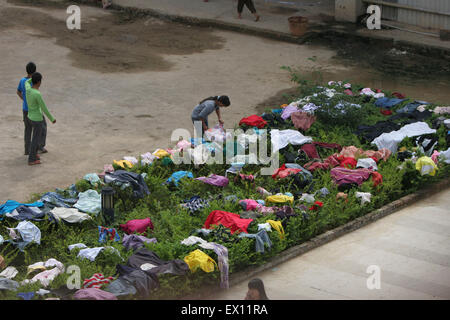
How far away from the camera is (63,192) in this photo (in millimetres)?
10203

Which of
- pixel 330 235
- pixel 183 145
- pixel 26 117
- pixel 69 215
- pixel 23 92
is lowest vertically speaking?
pixel 330 235

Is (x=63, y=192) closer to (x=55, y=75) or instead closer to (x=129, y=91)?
(x=129, y=91)

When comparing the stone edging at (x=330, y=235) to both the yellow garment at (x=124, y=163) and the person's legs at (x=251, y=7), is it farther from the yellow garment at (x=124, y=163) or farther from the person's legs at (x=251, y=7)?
the person's legs at (x=251, y=7)

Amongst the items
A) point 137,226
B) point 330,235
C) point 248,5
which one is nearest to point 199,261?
point 137,226

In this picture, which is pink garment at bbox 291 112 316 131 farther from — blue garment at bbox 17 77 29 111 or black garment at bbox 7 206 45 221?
black garment at bbox 7 206 45 221

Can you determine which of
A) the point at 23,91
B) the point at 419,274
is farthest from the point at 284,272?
the point at 23,91

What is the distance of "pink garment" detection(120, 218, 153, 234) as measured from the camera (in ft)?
29.8

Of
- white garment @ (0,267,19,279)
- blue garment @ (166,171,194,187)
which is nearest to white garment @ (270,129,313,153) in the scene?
blue garment @ (166,171,194,187)

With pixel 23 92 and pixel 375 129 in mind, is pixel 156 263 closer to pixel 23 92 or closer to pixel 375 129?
pixel 23 92

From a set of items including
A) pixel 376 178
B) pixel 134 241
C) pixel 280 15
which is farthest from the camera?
pixel 280 15

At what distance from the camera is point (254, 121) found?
41.2 ft

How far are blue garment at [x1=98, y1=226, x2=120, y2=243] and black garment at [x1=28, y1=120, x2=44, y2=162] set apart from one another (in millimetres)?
2993

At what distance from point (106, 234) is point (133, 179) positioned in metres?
1.46
